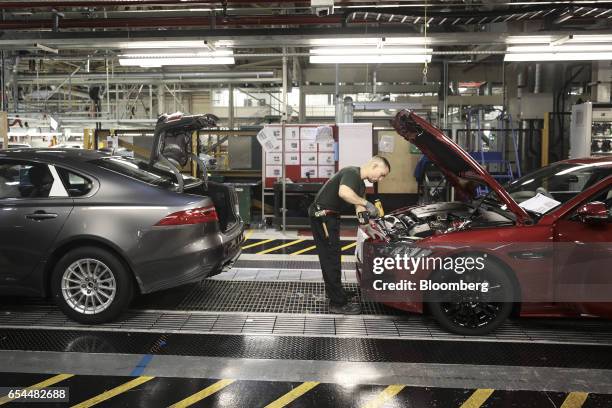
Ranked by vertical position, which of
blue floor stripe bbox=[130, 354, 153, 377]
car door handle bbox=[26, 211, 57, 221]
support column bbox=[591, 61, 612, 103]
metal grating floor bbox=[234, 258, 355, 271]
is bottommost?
blue floor stripe bbox=[130, 354, 153, 377]

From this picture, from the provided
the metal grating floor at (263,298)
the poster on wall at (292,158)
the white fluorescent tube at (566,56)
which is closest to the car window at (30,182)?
the metal grating floor at (263,298)

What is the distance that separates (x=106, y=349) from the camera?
13.4 ft

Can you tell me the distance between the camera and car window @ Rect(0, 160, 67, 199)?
4617 millimetres

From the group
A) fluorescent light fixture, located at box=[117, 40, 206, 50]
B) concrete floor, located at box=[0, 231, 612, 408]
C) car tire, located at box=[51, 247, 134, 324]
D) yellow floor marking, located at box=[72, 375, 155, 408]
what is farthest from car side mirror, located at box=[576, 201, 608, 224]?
fluorescent light fixture, located at box=[117, 40, 206, 50]

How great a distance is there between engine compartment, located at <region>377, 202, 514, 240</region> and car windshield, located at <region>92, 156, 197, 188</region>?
214 cm

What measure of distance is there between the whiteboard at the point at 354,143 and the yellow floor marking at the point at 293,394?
6.91 metres

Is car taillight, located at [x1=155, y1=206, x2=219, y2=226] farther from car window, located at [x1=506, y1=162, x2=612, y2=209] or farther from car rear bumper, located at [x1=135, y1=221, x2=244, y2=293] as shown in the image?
Answer: car window, located at [x1=506, y1=162, x2=612, y2=209]

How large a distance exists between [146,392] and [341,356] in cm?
146

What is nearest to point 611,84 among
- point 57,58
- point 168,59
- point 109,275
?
point 168,59

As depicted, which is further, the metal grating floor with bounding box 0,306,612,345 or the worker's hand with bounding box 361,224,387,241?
the worker's hand with bounding box 361,224,387,241

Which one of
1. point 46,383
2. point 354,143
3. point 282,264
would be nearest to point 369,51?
point 354,143

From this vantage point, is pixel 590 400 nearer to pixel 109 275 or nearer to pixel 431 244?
pixel 431 244

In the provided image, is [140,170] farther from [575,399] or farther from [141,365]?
[575,399]

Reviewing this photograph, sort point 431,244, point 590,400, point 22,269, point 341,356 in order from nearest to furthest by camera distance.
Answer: point 590,400
point 341,356
point 431,244
point 22,269
